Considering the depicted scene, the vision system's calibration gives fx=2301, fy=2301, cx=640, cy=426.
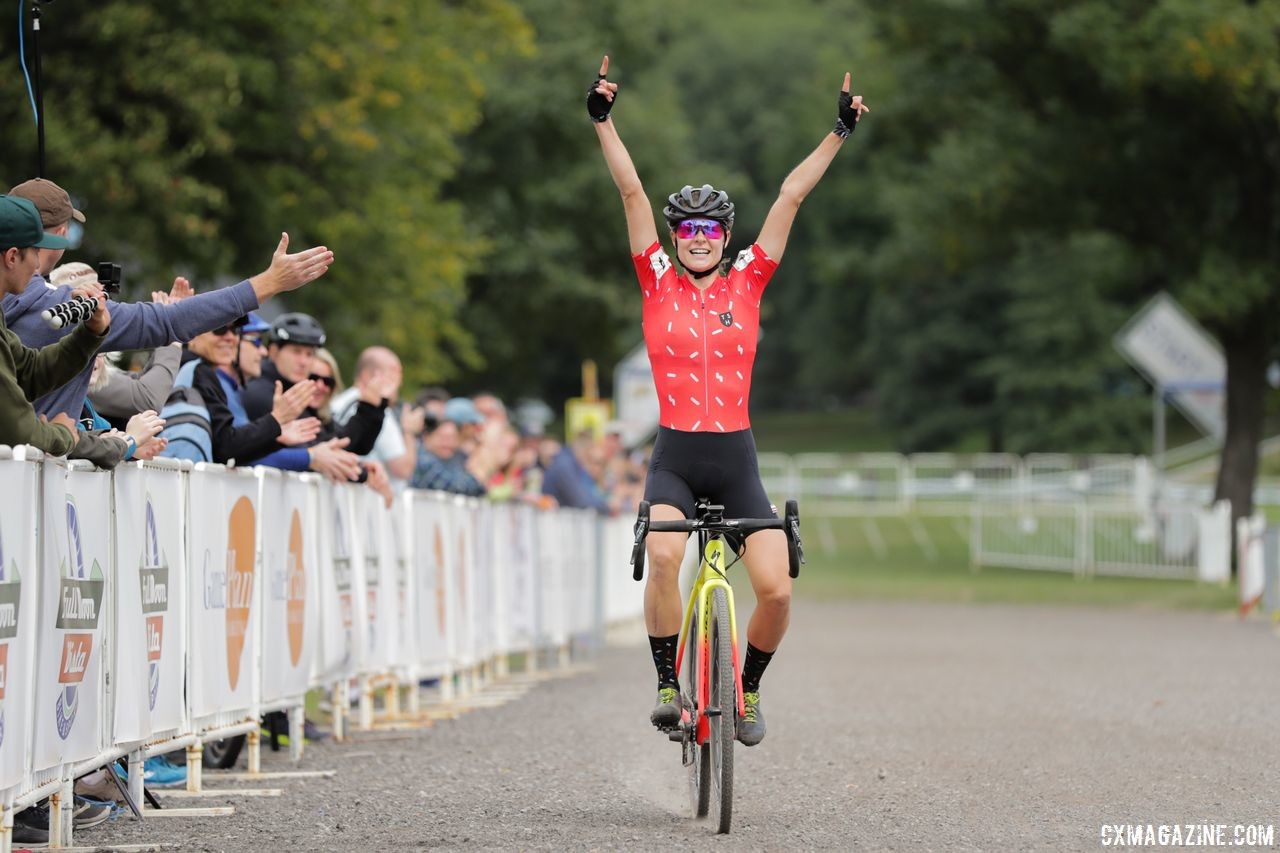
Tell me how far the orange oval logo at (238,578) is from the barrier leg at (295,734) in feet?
2.91

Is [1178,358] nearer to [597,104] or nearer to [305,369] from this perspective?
[305,369]

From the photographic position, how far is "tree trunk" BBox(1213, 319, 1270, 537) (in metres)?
35.1

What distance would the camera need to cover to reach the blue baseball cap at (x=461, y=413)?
17.3 metres

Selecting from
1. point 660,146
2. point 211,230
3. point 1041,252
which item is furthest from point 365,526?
point 1041,252

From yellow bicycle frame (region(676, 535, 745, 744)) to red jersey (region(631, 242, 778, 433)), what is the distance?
492 mm

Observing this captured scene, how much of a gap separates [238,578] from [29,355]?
277cm

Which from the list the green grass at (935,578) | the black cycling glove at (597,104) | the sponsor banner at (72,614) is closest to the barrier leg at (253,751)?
the sponsor banner at (72,614)

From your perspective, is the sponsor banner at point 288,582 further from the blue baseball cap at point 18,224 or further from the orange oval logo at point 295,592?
the blue baseball cap at point 18,224

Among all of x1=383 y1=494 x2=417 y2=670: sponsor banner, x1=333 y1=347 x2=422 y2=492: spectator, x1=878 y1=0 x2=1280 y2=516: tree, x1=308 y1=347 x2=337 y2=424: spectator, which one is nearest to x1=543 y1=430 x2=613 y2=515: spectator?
x1=333 y1=347 x2=422 y2=492: spectator

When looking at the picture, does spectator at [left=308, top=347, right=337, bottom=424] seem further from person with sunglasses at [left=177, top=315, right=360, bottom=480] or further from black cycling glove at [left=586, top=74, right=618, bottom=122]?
black cycling glove at [left=586, top=74, right=618, bottom=122]

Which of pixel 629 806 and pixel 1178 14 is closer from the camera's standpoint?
pixel 629 806

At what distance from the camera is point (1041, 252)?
75.2m

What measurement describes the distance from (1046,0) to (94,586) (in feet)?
92.5

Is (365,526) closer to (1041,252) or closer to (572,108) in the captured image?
(572,108)
